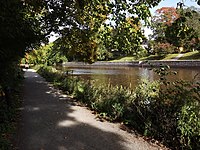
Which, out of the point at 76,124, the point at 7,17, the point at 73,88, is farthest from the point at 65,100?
the point at 7,17

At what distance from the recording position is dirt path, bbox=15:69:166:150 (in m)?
6.30

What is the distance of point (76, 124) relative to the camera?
8.24m

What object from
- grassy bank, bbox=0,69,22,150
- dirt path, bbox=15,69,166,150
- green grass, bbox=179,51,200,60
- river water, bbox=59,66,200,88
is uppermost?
green grass, bbox=179,51,200,60

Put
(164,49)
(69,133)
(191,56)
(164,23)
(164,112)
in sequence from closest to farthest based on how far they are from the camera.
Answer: (164,23) → (164,112) → (69,133) → (191,56) → (164,49)

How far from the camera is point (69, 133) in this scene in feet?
23.8

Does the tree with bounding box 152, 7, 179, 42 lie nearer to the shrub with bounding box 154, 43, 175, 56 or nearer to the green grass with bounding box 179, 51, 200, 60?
the green grass with bounding box 179, 51, 200, 60

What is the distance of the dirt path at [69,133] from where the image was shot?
630cm

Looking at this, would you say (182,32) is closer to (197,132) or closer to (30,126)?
(197,132)

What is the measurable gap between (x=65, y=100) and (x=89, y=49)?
14200mm

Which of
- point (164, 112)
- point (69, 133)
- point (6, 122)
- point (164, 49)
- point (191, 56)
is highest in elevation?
point (164, 49)

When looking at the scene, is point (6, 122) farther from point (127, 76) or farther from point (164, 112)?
point (127, 76)

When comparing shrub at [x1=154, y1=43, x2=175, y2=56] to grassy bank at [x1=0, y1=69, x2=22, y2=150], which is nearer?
grassy bank at [x1=0, y1=69, x2=22, y2=150]

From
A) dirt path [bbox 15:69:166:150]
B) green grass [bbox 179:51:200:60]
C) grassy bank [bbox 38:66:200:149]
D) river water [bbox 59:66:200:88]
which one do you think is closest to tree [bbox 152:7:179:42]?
grassy bank [bbox 38:66:200:149]

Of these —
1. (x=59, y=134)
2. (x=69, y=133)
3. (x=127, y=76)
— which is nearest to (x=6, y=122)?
(x=59, y=134)
